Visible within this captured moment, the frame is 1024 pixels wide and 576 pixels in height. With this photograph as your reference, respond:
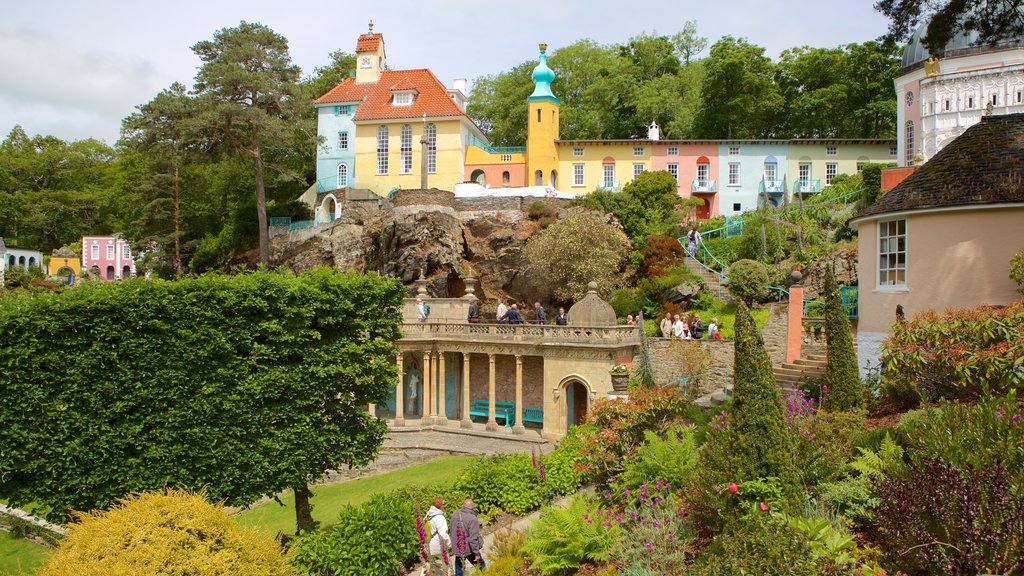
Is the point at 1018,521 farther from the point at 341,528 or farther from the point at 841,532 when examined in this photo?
the point at 341,528

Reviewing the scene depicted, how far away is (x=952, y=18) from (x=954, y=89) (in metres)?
26.7

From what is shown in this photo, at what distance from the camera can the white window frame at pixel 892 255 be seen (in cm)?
1794

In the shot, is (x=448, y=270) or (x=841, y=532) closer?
(x=841, y=532)

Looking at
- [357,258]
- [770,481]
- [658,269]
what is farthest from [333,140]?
[770,481]

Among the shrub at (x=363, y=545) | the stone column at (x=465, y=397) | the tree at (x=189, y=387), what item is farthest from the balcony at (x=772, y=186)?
the shrub at (x=363, y=545)

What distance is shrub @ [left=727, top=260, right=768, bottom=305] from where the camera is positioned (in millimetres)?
30062

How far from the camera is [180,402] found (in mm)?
16406

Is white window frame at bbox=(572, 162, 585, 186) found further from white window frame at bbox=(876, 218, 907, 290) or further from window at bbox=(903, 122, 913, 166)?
white window frame at bbox=(876, 218, 907, 290)

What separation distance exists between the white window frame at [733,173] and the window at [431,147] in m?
20.1

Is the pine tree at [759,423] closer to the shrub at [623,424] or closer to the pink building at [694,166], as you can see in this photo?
the shrub at [623,424]

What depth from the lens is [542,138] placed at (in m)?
47.3

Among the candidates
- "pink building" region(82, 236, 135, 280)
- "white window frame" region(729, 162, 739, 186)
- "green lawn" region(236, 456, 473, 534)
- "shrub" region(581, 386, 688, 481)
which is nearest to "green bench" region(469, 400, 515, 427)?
"green lawn" region(236, 456, 473, 534)

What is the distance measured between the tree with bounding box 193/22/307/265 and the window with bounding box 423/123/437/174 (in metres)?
8.89

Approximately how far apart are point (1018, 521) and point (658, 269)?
1107 inches
